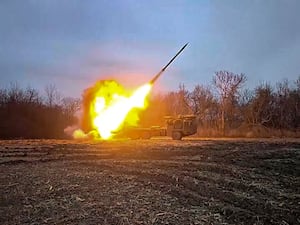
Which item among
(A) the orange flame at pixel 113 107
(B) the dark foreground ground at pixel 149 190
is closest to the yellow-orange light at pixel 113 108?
(A) the orange flame at pixel 113 107

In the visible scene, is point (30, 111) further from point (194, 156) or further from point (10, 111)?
point (194, 156)

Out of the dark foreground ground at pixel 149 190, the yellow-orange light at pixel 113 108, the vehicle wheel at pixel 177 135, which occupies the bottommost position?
the dark foreground ground at pixel 149 190

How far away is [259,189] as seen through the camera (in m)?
12.5

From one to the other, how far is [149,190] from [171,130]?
23.5m

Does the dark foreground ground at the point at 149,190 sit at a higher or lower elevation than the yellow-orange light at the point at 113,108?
lower

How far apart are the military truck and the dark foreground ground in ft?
52.7

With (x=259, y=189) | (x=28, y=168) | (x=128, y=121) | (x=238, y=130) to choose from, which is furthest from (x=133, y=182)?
(x=238, y=130)

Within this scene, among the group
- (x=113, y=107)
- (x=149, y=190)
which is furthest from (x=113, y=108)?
(x=149, y=190)

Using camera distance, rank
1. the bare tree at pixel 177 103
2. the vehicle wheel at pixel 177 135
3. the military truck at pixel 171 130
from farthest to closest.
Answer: the bare tree at pixel 177 103
the military truck at pixel 171 130
the vehicle wheel at pixel 177 135

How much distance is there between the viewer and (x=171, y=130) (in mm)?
34656

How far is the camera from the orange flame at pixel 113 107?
35000 millimetres

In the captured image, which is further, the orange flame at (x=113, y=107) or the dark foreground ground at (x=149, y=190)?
the orange flame at (x=113, y=107)

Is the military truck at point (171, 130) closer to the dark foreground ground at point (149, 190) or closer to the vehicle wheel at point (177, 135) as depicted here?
the vehicle wheel at point (177, 135)

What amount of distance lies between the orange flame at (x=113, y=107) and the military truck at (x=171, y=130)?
0.87 m
